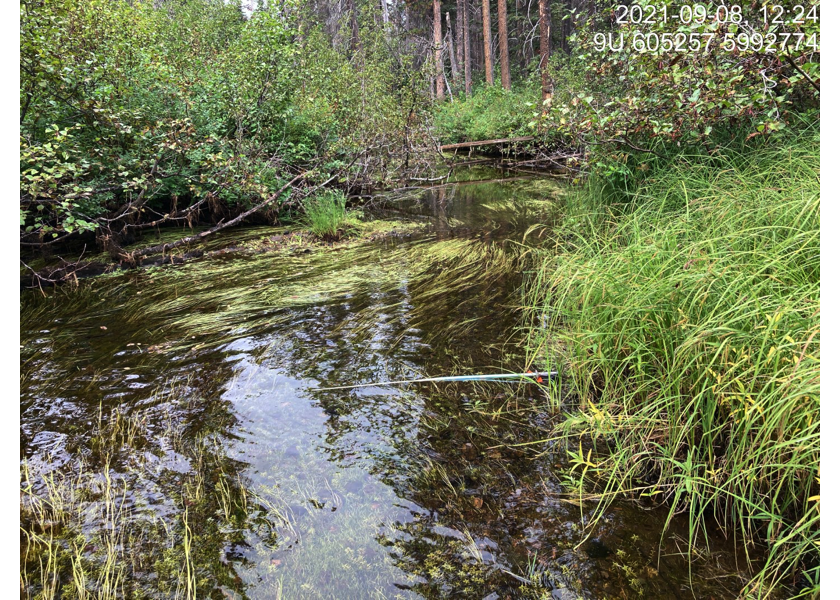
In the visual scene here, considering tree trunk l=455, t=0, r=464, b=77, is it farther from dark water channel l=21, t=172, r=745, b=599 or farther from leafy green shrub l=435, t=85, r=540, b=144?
dark water channel l=21, t=172, r=745, b=599

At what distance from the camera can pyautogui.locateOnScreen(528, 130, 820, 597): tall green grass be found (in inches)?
70.1

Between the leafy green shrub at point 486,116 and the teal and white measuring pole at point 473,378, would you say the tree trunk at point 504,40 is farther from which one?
the teal and white measuring pole at point 473,378

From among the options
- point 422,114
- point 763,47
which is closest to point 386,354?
point 763,47

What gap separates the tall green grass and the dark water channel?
0.19 metres

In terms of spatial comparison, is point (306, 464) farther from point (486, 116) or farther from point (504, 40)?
point (504, 40)

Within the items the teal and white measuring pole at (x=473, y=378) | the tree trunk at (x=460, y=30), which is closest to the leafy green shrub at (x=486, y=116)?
the tree trunk at (x=460, y=30)

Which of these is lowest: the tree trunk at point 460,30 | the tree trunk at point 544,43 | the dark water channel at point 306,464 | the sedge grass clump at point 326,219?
the dark water channel at point 306,464

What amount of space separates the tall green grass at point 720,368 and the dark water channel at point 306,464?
7.4 inches

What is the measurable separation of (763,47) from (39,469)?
5.26m

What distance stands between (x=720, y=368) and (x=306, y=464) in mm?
2028

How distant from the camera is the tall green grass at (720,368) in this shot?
178 cm

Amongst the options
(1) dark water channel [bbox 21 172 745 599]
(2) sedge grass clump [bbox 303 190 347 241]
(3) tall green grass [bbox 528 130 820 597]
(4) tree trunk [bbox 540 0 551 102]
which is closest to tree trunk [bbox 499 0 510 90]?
(4) tree trunk [bbox 540 0 551 102]

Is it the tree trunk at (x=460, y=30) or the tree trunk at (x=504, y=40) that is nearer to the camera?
the tree trunk at (x=504, y=40)

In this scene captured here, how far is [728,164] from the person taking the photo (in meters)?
3.87
